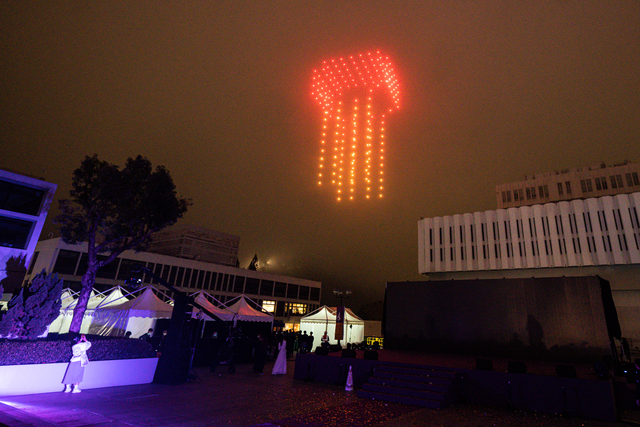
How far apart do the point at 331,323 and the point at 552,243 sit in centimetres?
2903

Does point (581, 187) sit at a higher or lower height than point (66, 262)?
higher

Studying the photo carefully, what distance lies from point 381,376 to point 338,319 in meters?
6.84

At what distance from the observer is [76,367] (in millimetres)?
8406

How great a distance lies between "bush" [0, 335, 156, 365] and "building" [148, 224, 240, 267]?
71.2 metres

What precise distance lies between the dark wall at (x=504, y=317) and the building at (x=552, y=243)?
2461 centimetres

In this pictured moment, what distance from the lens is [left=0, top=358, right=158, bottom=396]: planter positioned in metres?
7.69

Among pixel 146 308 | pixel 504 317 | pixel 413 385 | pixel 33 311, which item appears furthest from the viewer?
pixel 146 308

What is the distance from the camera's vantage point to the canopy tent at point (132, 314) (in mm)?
17141

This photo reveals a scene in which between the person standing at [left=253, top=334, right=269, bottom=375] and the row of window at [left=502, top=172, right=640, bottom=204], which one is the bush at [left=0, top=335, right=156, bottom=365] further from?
the row of window at [left=502, top=172, right=640, bottom=204]

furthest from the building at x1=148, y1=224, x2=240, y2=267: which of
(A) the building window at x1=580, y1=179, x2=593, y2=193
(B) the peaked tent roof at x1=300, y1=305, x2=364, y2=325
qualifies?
(A) the building window at x1=580, y1=179, x2=593, y2=193

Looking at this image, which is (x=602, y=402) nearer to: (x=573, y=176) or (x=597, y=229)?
(x=597, y=229)

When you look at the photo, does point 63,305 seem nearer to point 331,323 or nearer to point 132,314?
point 132,314

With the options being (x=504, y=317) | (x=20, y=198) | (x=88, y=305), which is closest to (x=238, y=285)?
(x=88, y=305)

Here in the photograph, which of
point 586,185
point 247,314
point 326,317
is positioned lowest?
point 247,314
